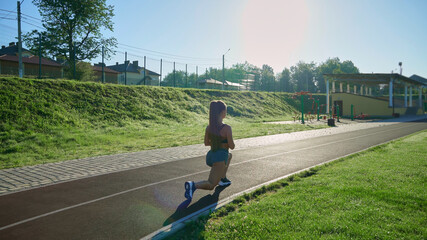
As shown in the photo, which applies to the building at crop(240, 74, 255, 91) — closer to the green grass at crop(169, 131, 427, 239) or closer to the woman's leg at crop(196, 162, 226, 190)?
the green grass at crop(169, 131, 427, 239)

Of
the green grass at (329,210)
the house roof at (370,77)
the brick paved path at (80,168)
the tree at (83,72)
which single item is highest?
the house roof at (370,77)

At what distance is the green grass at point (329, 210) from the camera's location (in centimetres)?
333

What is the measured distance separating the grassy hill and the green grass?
7.12 m

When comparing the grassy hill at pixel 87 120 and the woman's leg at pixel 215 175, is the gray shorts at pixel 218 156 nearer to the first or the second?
the woman's leg at pixel 215 175

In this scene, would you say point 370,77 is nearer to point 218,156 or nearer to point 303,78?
point 218,156

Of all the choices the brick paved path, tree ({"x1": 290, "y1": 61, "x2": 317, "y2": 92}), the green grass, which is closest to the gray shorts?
the green grass

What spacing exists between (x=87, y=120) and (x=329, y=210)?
14.7 metres

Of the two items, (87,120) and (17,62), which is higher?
(17,62)

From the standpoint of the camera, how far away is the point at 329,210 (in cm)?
396

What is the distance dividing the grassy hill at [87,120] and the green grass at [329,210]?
23.4 feet

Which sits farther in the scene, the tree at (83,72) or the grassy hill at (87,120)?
the tree at (83,72)

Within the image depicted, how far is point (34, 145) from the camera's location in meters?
10.5

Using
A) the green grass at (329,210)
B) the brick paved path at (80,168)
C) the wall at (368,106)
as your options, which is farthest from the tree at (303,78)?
the green grass at (329,210)

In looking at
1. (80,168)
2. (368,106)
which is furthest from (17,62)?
(368,106)
